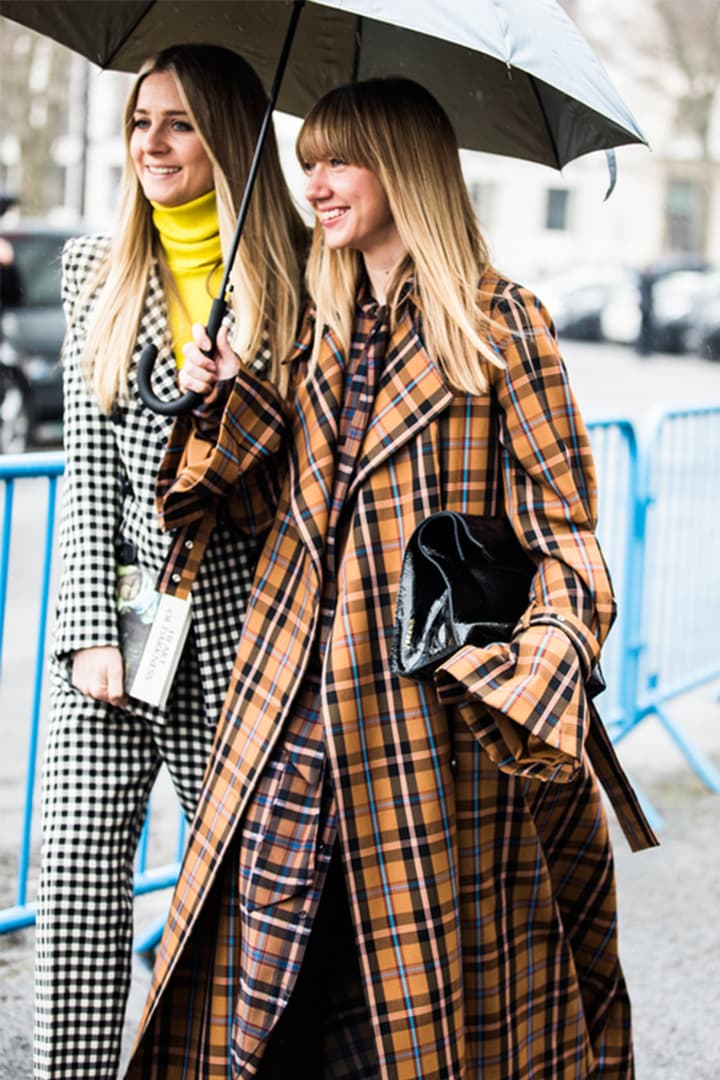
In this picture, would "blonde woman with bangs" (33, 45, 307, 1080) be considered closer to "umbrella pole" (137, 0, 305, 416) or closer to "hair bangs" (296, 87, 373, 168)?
"umbrella pole" (137, 0, 305, 416)

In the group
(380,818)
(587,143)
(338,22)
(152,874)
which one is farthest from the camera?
(152,874)

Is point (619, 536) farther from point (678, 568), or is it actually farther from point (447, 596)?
point (447, 596)

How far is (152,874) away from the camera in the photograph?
13.1 feet

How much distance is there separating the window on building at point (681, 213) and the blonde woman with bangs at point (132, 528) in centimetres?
4880

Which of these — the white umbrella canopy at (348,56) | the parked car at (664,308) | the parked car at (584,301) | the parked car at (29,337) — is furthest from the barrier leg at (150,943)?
the parked car at (584,301)

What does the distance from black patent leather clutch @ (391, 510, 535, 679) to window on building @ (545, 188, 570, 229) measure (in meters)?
50.6

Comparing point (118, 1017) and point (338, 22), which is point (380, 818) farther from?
point (338, 22)

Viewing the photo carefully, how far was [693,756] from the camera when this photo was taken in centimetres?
562

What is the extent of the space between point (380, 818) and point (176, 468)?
2.42 feet

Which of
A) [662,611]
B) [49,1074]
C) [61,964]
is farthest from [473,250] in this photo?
[662,611]

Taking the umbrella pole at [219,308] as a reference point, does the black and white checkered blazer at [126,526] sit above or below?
below

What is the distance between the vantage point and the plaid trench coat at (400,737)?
102 inches

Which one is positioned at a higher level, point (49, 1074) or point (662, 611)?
point (662, 611)

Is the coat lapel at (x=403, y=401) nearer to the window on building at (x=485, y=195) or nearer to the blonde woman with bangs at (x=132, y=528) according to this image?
the blonde woman with bangs at (x=132, y=528)
